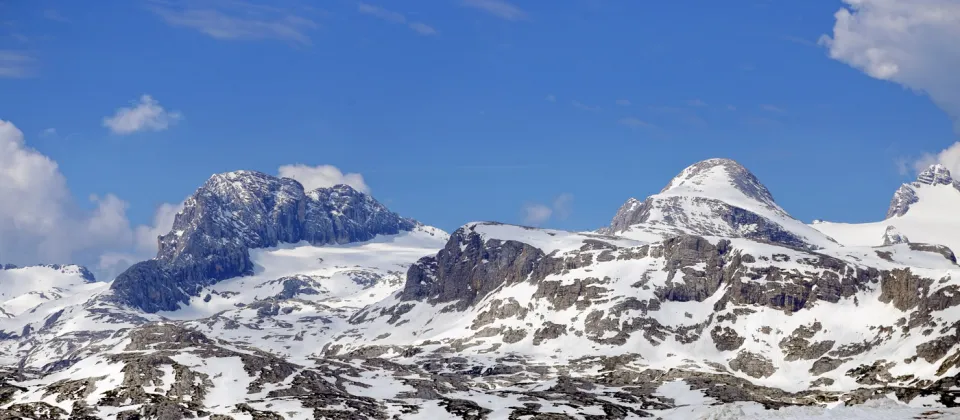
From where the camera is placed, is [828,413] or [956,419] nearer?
[956,419]

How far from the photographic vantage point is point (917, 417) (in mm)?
190875

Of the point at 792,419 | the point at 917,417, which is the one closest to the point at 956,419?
the point at 917,417

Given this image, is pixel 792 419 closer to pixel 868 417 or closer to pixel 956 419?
pixel 868 417

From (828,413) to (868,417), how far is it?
7377mm

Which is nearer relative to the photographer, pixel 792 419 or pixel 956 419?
pixel 956 419

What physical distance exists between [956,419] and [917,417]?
10786mm

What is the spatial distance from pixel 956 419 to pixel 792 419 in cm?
2698

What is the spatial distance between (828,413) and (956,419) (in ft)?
73.6

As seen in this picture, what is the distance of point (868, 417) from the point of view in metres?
192

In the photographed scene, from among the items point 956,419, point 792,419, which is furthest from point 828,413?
point 956,419

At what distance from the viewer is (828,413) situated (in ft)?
650

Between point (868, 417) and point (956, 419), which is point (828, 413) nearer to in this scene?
point (868, 417)

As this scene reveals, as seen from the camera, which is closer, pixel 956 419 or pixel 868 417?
pixel 956 419

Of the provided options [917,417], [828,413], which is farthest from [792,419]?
[917,417]
